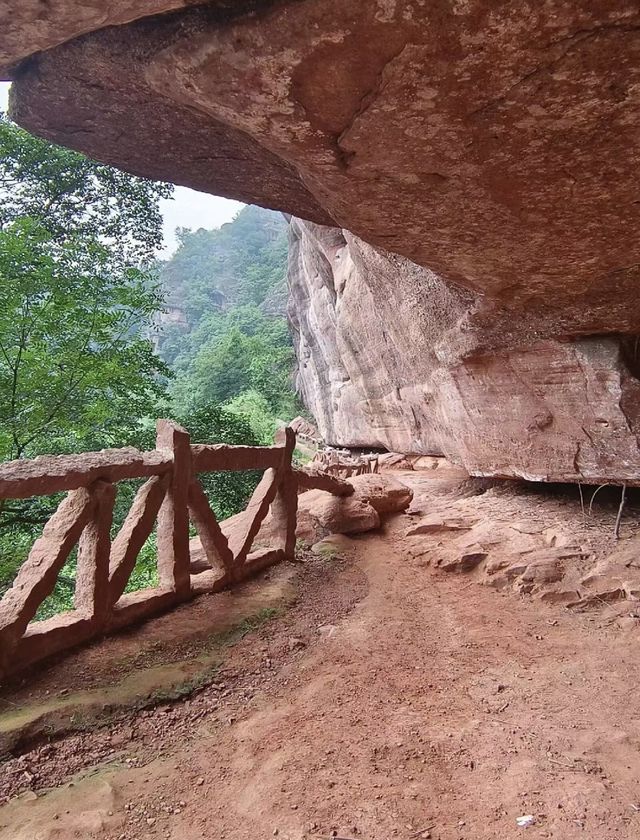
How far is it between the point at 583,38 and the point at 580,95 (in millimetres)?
309

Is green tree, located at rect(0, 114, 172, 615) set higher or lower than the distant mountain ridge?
lower

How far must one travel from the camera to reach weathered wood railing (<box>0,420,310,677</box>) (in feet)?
10.8

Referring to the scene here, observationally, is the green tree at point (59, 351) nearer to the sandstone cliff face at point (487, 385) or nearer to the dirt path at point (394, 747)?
the sandstone cliff face at point (487, 385)

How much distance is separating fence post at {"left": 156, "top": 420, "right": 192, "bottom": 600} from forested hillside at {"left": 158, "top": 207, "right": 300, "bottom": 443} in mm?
8936

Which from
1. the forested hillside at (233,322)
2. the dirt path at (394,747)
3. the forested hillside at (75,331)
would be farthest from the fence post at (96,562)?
the forested hillside at (233,322)

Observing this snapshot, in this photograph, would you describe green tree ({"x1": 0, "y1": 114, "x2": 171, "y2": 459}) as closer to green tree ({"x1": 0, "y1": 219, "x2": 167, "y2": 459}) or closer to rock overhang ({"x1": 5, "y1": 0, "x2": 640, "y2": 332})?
green tree ({"x1": 0, "y1": 219, "x2": 167, "y2": 459})

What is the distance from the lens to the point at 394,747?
9.12ft

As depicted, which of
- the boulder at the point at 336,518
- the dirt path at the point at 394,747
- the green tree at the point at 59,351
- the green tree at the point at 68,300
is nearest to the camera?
the dirt path at the point at 394,747

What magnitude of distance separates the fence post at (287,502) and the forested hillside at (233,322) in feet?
26.6

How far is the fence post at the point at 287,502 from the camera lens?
231 inches

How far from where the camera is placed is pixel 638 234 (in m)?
4.00

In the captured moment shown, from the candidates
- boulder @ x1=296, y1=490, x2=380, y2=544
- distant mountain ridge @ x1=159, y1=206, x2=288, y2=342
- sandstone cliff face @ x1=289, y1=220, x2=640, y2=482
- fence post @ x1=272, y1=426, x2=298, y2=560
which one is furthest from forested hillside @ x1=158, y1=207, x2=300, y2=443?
fence post @ x1=272, y1=426, x2=298, y2=560

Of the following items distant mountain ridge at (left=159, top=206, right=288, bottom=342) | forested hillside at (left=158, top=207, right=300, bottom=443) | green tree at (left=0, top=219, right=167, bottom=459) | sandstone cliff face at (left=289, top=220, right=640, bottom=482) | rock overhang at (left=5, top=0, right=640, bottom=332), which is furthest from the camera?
distant mountain ridge at (left=159, top=206, right=288, bottom=342)

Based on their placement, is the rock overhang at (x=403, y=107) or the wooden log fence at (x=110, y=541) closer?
the rock overhang at (x=403, y=107)
